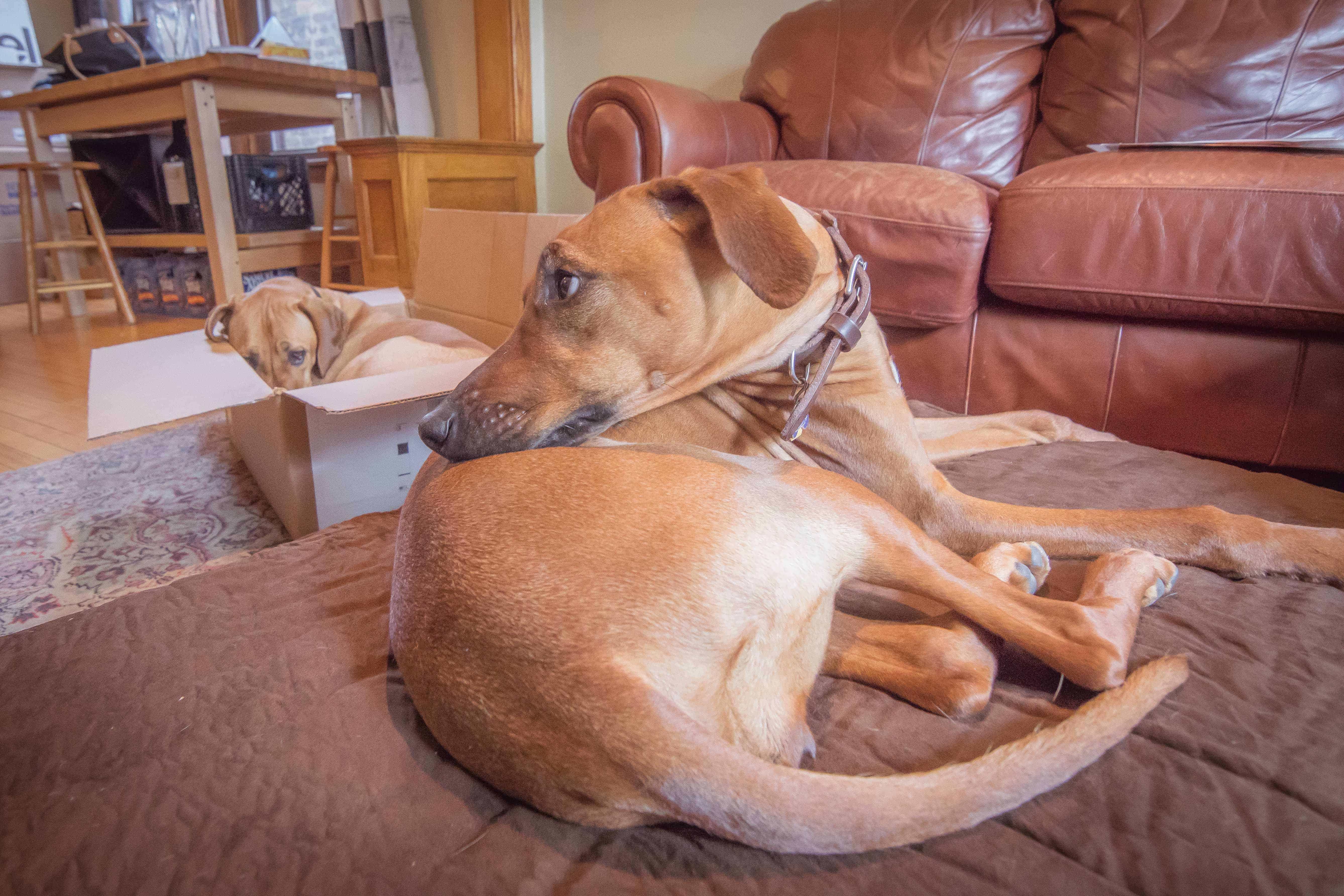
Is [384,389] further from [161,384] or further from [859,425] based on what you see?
[859,425]

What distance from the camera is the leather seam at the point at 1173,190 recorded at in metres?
1.75

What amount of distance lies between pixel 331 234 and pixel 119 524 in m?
3.35

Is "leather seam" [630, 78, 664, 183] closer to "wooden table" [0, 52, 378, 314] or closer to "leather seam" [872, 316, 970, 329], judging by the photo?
"leather seam" [872, 316, 970, 329]

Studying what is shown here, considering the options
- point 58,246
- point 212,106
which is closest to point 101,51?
point 58,246

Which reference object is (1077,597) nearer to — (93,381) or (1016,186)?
(1016,186)

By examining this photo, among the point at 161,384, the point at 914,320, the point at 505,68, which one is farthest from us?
the point at 505,68

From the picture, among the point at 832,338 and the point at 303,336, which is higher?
the point at 832,338

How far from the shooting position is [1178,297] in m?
1.91

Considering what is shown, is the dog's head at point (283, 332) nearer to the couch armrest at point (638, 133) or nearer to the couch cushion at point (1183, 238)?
the couch armrest at point (638, 133)

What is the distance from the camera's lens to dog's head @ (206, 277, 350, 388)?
2533 mm

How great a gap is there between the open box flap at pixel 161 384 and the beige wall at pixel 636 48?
252cm

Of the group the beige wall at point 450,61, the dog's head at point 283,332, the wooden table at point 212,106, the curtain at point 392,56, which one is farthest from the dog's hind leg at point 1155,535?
the curtain at point 392,56

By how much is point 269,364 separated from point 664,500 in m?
2.13

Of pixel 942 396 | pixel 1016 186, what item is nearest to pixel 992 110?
pixel 1016 186
